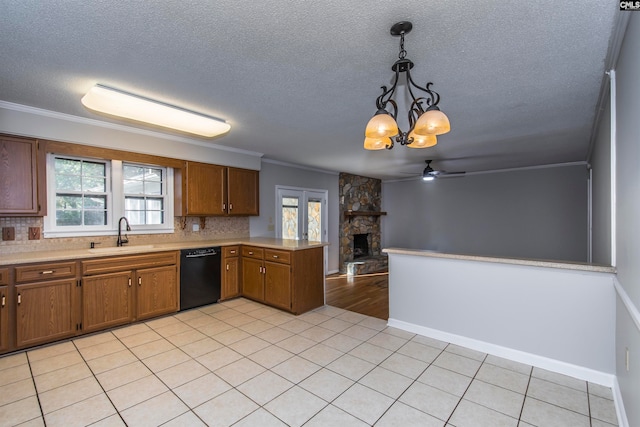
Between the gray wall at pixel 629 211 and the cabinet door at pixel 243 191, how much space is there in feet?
14.5

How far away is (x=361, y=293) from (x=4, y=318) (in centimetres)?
437

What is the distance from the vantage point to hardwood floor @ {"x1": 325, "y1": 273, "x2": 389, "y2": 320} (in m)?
4.23

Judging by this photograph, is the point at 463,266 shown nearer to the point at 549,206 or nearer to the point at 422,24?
the point at 422,24

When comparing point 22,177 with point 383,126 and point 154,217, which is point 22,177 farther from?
point 383,126

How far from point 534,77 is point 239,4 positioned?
2268 millimetres

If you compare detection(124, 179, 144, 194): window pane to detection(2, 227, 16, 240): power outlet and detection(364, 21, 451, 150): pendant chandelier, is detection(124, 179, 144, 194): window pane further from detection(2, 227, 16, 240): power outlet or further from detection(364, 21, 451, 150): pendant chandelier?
detection(364, 21, 451, 150): pendant chandelier

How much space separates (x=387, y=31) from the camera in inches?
68.2

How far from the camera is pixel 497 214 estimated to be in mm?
6480

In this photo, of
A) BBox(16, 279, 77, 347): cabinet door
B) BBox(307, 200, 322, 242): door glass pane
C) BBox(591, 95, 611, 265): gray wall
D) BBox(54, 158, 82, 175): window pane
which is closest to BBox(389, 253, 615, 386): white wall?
BBox(591, 95, 611, 265): gray wall

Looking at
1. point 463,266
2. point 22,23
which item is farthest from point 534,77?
point 22,23

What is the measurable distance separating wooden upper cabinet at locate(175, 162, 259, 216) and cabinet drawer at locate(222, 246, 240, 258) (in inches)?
22.7

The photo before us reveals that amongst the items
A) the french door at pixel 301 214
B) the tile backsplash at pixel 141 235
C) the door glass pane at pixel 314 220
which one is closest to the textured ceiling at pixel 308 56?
the tile backsplash at pixel 141 235

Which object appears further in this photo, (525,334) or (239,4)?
(525,334)

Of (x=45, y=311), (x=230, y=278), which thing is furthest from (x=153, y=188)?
(x=45, y=311)
